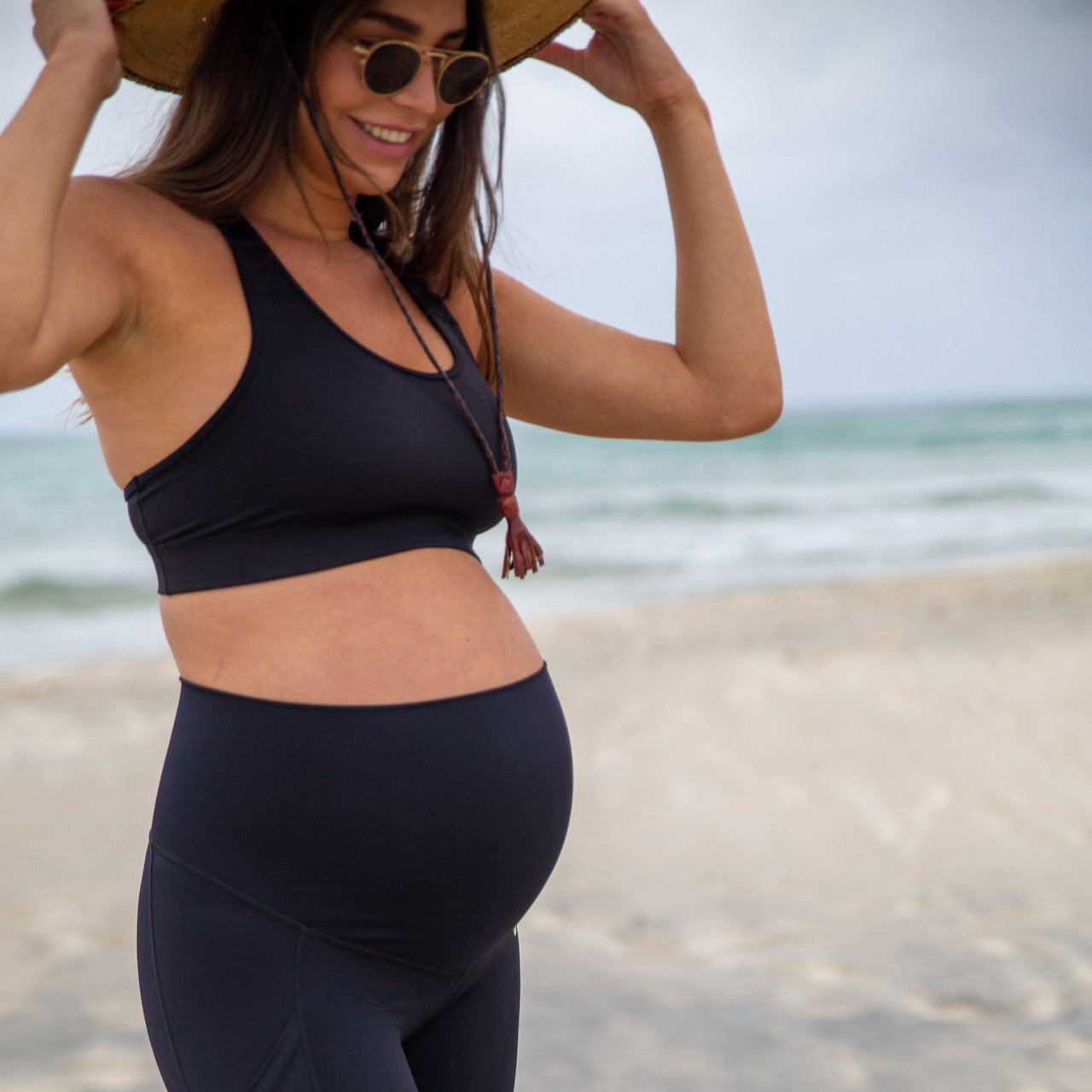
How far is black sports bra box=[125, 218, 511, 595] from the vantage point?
1251 millimetres

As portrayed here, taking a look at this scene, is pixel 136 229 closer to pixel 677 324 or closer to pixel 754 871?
→ pixel 677 324

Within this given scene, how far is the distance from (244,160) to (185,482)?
425 millimetres

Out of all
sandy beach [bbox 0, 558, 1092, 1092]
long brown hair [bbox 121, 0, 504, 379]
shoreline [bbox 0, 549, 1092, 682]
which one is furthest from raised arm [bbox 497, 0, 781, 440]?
shoreline [bbox 0, 549, 1092, 682]

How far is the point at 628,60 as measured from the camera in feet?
5.90

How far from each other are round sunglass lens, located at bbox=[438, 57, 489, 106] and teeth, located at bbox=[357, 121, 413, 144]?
7 centimetres

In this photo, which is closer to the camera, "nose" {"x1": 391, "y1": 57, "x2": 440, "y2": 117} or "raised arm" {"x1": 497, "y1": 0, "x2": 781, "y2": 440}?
"nose" {"x1": 391, "y1": 57, "x2": 440, "y2": 117}

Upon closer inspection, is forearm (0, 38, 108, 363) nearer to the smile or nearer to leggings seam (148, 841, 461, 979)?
the smile

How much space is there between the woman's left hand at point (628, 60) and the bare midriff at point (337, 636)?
2.73ft

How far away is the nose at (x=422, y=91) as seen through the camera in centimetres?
140

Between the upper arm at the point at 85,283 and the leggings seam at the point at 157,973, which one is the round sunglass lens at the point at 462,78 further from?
the leggings seam at the point at 157,973

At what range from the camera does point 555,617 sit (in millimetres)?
10078


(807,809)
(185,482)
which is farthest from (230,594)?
(807,809)

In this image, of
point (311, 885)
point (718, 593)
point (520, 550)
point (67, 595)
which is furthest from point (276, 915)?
point (67, 595)

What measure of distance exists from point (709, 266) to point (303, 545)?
81 centimetres
